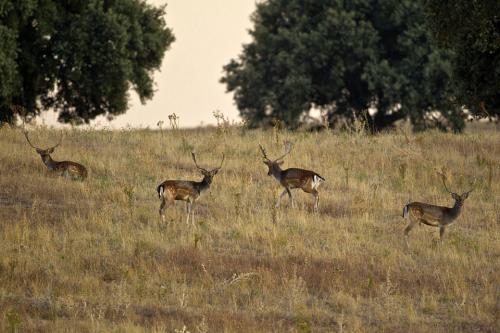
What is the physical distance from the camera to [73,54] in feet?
122

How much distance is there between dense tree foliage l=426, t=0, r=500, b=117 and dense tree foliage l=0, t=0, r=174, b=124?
559 inches

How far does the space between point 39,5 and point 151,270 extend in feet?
77.1

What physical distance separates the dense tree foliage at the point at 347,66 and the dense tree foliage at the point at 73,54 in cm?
777

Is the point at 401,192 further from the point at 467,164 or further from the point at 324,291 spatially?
the point at 324,291

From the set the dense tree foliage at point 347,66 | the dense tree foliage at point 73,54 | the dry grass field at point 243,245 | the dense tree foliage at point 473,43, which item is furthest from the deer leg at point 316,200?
the dense tree foliage at point 347,66

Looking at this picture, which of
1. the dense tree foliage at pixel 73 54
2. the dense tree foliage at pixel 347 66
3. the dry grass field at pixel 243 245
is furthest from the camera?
the dense tree foliage at pixel 347 66

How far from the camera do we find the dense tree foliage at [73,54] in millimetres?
35938

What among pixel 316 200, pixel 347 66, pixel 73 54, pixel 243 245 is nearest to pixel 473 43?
pixel 316 200

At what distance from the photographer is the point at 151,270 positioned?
15625 millimetres

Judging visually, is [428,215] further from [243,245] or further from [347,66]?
[347,66]

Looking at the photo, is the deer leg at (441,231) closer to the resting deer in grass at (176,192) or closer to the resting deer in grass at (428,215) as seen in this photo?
the resting deer in grass at (428,215)

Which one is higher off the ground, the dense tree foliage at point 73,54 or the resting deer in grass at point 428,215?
the dense tree foliage at point 73,54

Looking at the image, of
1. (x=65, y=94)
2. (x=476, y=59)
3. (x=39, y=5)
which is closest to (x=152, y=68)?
(x=65, y=94)

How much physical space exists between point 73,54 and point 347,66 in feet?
45.8
